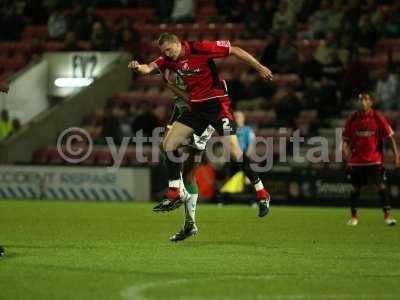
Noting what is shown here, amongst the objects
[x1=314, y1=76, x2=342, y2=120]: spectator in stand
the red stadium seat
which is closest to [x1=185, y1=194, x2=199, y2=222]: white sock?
[x1=314, y1=76, x2=342, y2=120]: spectator in stand

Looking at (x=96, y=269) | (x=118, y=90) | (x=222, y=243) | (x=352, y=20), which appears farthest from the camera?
(x=118, y=90)

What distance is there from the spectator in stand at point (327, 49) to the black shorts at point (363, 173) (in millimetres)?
7974

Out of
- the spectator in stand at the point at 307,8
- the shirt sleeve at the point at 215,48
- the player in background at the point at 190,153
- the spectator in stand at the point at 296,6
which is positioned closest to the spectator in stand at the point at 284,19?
the spectator in stand at the point at 296,6

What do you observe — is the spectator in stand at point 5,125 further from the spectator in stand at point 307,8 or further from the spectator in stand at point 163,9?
the spectator in stand at point 307,8

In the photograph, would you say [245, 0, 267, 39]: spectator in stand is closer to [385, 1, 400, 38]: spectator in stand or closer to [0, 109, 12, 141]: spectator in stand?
[385, 1, 400, 38]: spectator in stand

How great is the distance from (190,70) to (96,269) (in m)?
3.72

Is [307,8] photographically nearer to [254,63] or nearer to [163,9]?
[163,9]

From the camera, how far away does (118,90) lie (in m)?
28.7

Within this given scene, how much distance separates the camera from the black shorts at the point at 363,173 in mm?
17078

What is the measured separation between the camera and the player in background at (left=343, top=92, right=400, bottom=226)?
16859 mm

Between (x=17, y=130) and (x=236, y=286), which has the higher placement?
(x=236, y=286)

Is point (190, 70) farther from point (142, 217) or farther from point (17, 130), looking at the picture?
point (17, 130)

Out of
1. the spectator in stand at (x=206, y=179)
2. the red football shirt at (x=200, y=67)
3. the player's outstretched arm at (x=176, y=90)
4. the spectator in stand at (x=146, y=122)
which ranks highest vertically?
the red football shirt at (x=200, y=67)

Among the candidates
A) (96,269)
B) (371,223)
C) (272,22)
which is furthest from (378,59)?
(96,269)
